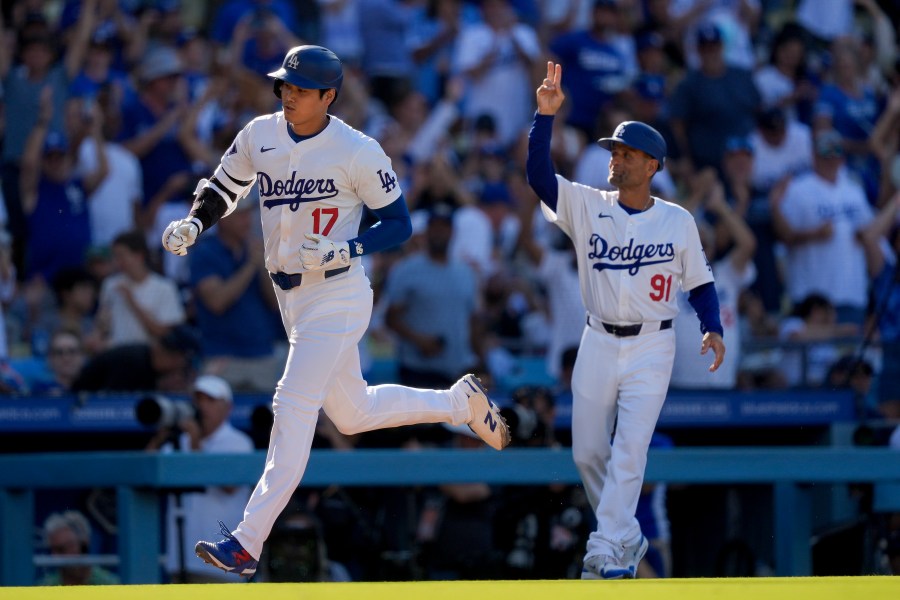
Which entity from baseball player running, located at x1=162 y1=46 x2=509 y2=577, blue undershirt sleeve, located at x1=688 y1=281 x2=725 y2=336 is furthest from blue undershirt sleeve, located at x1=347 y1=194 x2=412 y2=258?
blue undershirt sleeve, located at x1=688 y1=281 x2=725 y2=336

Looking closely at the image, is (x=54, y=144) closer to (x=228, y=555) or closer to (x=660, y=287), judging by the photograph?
(x=660, y=287)

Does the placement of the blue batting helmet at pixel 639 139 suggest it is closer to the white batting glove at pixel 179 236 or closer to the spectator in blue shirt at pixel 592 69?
the white batting glove at pixel 179 236

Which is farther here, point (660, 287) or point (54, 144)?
point (54, 144)

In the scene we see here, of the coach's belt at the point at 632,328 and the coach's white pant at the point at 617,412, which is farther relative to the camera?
the coach's belt at the point at 632,328

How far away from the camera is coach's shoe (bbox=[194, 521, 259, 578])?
555cm

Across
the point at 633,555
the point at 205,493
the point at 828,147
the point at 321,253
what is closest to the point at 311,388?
the point at 321,253

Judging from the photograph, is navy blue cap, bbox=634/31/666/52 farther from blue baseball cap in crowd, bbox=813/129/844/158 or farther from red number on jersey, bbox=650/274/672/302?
red number on jersey, bbox=650/274/672/302

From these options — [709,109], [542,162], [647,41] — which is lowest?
[542,162]

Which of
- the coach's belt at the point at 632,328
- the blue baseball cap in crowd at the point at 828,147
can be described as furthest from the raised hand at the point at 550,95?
the blue baseball cap in crowd at the point at 828,147

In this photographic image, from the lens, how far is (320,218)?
19.2ft

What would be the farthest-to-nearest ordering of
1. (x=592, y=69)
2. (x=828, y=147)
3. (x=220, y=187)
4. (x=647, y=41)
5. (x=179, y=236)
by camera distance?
(x=647, y=41)
(x=592, y=69)
(x=828, y=147)
(x=220, y=187)
(x=179, y=236)

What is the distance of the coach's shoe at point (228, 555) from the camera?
5.55 metres

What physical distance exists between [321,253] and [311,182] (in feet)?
1.23

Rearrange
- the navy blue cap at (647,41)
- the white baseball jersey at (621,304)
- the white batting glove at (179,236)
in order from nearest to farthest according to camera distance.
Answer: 1. the white batting glove at (179,236)
2. the white baseball jersey at (621,304)
3. the navy blue cap at (647,41)
